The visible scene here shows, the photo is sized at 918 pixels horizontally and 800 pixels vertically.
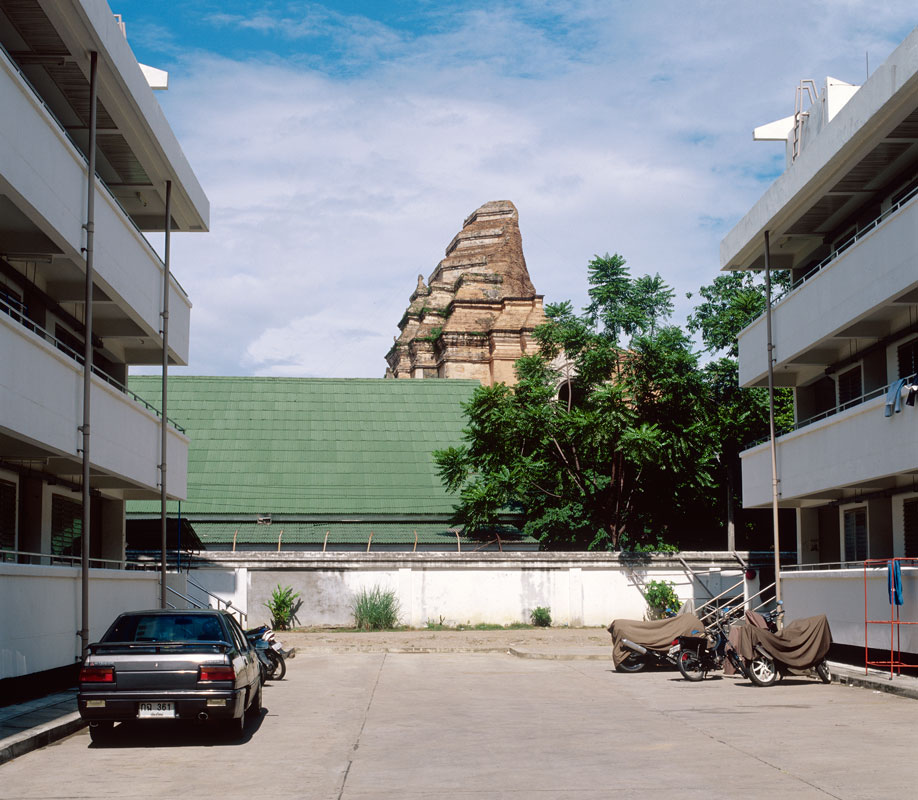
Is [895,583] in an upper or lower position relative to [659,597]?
upper

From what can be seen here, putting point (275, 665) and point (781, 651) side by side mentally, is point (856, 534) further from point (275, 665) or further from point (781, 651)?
point (275, 665)

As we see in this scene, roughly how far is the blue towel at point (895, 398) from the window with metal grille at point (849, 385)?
442cm

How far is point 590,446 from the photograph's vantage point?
37.7 m

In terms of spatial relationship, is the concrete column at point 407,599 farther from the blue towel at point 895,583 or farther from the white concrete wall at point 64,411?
the blue towel at point 895,583

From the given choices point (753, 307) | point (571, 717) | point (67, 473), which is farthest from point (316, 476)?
point (571, 717)

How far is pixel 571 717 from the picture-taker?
15.6 meters

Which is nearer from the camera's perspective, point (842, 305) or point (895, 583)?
point (895, 583)

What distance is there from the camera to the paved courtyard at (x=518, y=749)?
1010cm

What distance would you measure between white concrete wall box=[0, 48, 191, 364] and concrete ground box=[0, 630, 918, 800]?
719 centimetres

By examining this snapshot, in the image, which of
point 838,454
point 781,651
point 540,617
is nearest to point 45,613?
point 781,651

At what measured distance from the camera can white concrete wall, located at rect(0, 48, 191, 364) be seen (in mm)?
15055

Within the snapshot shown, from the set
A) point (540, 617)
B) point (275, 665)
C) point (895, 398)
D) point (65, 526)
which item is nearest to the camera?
point (895, 398)

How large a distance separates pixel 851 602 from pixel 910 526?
194 cm

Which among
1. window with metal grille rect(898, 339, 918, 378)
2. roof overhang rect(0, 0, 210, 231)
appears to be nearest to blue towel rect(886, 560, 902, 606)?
window with metal grille rect(898, 339, 918, 378)
